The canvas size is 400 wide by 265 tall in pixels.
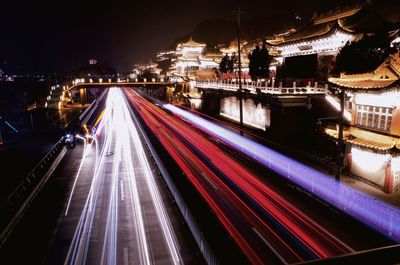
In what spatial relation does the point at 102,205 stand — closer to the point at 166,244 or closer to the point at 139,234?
the point at 139,234

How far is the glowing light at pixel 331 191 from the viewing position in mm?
11969

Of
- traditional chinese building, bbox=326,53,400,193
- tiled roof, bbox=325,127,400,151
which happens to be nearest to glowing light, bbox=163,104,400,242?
traditional chinese building, bbox=326,53,400,193

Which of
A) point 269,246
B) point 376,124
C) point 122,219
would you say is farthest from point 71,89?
point 269,246

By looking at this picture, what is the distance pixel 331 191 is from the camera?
1498 centimetres

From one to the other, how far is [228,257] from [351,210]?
7.48 meters

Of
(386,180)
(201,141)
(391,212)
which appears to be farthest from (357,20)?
(391,212)

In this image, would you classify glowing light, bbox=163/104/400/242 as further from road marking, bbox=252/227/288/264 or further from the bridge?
the bridge

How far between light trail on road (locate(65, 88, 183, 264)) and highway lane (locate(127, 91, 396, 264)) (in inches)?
103

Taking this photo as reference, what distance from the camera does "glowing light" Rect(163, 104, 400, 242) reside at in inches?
471

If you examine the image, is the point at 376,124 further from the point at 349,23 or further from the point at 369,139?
the point at 349,23

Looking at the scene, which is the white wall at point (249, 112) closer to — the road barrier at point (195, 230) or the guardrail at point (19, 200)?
the road barrier at point (195, 230)

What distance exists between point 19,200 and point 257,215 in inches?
493

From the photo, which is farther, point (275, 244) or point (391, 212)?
point (391, 212)

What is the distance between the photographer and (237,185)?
1658 centimetres
